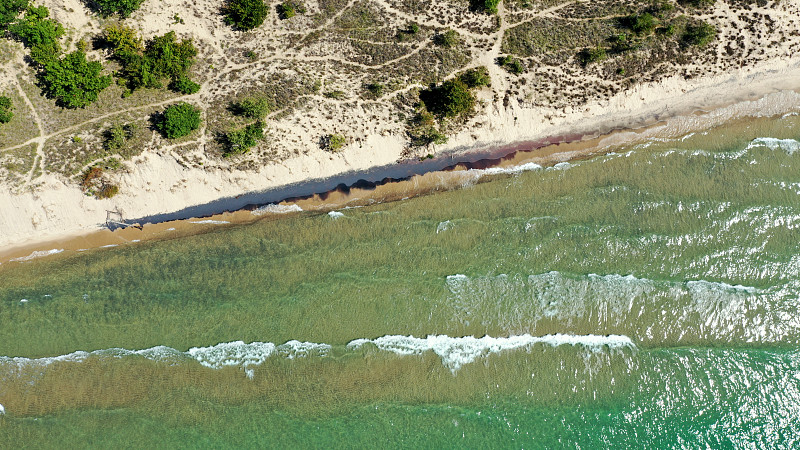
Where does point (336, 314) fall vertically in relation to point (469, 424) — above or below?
above

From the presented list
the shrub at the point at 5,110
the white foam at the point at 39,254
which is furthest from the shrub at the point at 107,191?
the shrub at the point at 5,110

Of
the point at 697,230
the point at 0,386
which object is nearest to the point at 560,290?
the point at 697,230

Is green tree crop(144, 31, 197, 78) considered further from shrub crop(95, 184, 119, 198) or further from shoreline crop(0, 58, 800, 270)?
shrub crop(95, 184, 119, 198)

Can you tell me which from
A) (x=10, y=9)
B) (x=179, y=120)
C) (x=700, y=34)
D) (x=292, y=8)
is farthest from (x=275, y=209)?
(x=700, y=34)

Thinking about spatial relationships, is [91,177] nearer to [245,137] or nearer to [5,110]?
[5,110]

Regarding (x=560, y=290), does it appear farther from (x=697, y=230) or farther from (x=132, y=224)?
(x=132, y=224)

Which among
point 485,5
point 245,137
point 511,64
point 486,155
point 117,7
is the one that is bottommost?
point 486,155

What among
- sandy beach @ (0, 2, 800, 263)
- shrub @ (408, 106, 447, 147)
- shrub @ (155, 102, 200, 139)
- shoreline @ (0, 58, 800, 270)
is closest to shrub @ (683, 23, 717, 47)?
sandy beach @ (0, 2, 800, 263)
